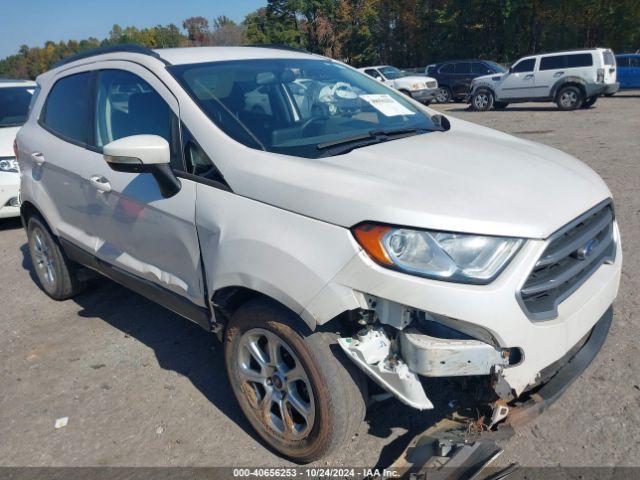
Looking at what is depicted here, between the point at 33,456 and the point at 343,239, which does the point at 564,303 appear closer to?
the point at 343,239

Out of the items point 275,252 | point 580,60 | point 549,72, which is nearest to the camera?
point 275,252

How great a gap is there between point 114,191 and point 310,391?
5.66 feet

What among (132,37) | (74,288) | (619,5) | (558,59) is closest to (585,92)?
(558,59)

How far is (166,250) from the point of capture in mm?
3025

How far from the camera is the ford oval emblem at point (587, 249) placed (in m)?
2.38

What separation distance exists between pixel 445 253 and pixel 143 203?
175 cm

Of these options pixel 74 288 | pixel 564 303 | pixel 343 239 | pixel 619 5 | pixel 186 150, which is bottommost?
pixel 74 288

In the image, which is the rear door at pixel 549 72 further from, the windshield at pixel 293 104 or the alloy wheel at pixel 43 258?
the alloy wheel at pixel 43 258

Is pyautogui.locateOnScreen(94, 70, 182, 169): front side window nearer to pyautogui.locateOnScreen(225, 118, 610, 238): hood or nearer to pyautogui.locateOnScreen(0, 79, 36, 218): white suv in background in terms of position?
pyautogui.locateOnScreen(225, 118, 610, 238): hood

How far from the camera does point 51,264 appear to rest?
462 cm

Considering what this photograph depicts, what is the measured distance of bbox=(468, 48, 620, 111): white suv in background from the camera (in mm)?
16359

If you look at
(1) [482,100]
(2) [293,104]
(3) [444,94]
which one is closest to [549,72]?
(1) [482,100]

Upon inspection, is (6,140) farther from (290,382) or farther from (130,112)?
(290,382)

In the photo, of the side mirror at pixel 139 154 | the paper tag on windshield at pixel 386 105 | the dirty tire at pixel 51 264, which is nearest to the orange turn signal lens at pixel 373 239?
the side mirror at pixel 139 154
